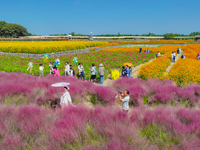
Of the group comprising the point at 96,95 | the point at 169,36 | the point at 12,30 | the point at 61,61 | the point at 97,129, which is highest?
the point at 12,30

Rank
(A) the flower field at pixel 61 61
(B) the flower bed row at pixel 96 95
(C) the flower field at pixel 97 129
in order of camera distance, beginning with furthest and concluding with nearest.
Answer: (A) the flower field at pixel 61 61, (B) the flower bed row at pixel 96 95, (C) the flower field at pixel 97 129

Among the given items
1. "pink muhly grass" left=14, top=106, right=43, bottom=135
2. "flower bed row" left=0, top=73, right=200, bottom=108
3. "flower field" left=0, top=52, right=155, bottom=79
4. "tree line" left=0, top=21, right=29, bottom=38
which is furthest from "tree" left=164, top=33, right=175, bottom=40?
"pink muhly grass" left=14, top=106, right=43, bottom=135

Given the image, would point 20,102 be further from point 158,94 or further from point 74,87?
point 158,94

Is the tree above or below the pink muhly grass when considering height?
above

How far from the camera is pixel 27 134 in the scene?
14.7ft

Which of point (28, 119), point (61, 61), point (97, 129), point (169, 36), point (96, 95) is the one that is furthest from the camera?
point (169, 36)

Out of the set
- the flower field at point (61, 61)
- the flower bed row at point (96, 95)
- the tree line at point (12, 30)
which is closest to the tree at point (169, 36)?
the flower field at point (61, 61)

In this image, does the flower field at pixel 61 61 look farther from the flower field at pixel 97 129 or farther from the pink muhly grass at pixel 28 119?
the flower field at pixel 97 129

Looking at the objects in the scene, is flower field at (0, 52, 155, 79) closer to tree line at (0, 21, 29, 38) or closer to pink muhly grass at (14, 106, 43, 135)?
pink muhly grass at (14, 106, 43, 135)

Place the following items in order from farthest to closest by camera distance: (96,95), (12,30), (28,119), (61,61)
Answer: (12,30) → (61,61) → (96,95) → (28,119)

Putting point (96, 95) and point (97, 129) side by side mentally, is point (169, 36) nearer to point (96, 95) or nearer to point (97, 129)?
point (96, 95)

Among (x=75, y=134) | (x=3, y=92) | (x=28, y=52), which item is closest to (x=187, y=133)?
(x=75, y=134)

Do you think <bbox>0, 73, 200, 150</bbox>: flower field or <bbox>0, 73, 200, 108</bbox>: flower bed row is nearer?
<bbox>0, 73, 200, 150</bbox>: flower field

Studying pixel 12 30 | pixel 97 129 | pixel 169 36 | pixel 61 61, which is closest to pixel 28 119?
pixel 97 129
